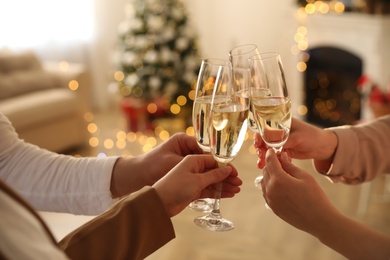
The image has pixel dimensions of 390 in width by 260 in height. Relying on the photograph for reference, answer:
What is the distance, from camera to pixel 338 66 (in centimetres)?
445

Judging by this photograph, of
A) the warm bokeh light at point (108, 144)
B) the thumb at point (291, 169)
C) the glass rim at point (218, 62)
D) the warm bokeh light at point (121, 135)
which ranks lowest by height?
the warm bokeh light at point (108, 144)

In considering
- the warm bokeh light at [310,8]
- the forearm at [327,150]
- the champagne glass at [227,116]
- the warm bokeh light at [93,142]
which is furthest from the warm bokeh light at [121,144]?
the champagne glass at [227,116]

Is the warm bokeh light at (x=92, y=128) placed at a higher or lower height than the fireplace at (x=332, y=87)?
lower

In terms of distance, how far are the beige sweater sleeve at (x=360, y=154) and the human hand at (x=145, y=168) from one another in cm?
40

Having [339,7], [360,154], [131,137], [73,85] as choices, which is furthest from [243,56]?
[339,7]

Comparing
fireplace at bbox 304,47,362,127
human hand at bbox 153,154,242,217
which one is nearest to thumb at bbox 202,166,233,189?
human hand at bbox 153,154,242,217

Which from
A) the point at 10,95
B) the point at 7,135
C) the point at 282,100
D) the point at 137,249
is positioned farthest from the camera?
the point at 10,95

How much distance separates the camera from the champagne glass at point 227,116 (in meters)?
1.09

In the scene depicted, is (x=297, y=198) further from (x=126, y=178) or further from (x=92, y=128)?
(x=92, y=128)

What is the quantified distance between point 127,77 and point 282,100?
3339 mm

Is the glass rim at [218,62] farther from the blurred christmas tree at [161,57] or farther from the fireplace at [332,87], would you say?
the fireplace at [332,87]

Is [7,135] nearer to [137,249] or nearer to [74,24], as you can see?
[137,249]

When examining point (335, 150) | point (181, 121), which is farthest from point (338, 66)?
point (335, 150)

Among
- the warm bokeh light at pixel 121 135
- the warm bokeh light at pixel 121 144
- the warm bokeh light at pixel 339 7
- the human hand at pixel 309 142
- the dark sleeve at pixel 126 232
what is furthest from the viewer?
the warm bokeh light at pixel 121 135
